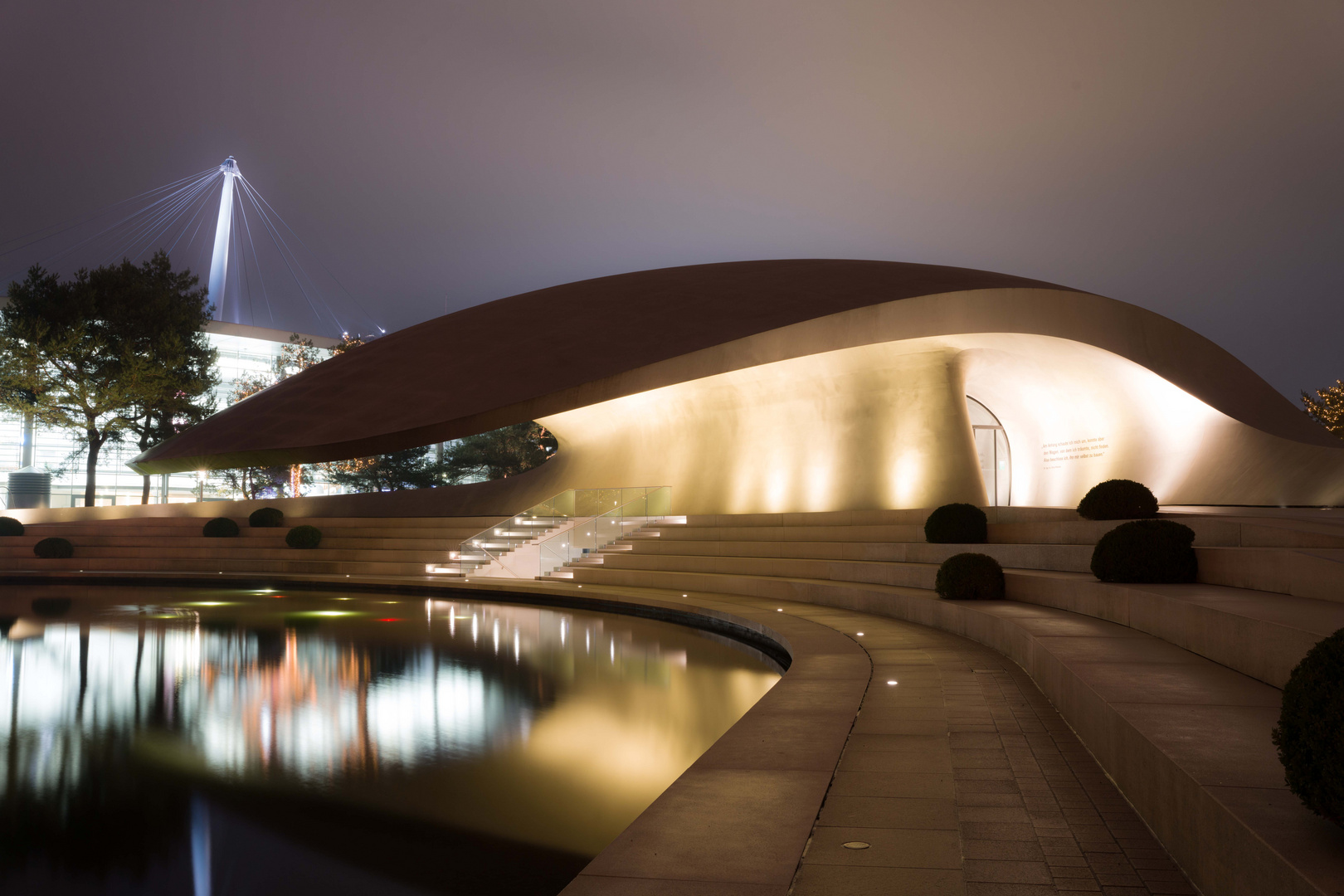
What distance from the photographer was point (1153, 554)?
22.6 feet

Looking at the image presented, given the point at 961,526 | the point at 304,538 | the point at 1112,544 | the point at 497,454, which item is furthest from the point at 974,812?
the point at 497,454

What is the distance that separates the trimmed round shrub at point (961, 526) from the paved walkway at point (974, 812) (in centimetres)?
576

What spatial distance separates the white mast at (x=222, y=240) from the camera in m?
44.0

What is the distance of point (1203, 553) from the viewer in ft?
22.6

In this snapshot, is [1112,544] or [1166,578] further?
[1112,544]

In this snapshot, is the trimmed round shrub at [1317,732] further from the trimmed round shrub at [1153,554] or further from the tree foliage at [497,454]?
the tree foliage at [497,454]

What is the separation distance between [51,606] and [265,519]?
7552mm

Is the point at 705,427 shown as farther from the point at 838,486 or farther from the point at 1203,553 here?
the point at 1203,553

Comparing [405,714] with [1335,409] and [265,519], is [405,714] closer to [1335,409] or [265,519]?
[265,519]

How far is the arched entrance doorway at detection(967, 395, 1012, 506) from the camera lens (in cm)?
2002

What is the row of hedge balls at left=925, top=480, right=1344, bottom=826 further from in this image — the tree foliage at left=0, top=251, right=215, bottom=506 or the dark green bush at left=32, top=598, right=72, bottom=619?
the tree foliage at left=0, top=251, right=215, bottom=506

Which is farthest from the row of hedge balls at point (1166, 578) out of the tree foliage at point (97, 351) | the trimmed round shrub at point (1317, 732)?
the tree foliage at point (97, 351)

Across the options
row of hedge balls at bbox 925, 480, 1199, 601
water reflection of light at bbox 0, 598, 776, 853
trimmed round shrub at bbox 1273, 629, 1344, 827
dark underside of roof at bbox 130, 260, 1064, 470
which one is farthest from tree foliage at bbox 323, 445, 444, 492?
trimmed round shrub at bbox 1273, 629, 1344, 827

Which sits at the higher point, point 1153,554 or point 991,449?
point 991,449
